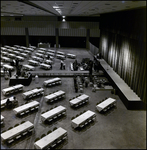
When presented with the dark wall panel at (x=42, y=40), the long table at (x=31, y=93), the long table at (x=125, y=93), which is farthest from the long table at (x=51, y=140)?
the dark wall panel at (x=42, y=40)

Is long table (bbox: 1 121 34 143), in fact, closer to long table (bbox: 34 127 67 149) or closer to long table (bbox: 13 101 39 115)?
long table (bbox: 34 127 67 149)

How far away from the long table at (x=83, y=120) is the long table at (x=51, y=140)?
90 cm

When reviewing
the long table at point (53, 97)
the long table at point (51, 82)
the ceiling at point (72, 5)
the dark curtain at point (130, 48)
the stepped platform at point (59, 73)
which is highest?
the ceiling at point (72, 5)

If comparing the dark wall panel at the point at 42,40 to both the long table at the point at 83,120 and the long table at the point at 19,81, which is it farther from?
the long table at the point at 83,120

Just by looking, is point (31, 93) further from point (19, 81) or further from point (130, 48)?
point (130, 48)

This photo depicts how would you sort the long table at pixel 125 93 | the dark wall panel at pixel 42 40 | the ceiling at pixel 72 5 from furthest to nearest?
the dark wall panel at pixel 42 40 < the long table at pixel 125 93 < the ceiling at pixel 72 5

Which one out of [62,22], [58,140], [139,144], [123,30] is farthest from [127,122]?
[62,22]

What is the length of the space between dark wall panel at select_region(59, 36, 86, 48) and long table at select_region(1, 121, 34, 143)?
25.5 meters

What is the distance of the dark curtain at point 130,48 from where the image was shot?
419 inches

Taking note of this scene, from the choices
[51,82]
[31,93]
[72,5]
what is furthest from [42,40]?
[72,5]

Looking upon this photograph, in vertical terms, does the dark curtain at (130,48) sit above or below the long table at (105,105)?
above

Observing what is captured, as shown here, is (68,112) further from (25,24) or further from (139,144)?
(25,24)

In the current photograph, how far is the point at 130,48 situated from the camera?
496 inches

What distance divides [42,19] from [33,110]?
853 inches
